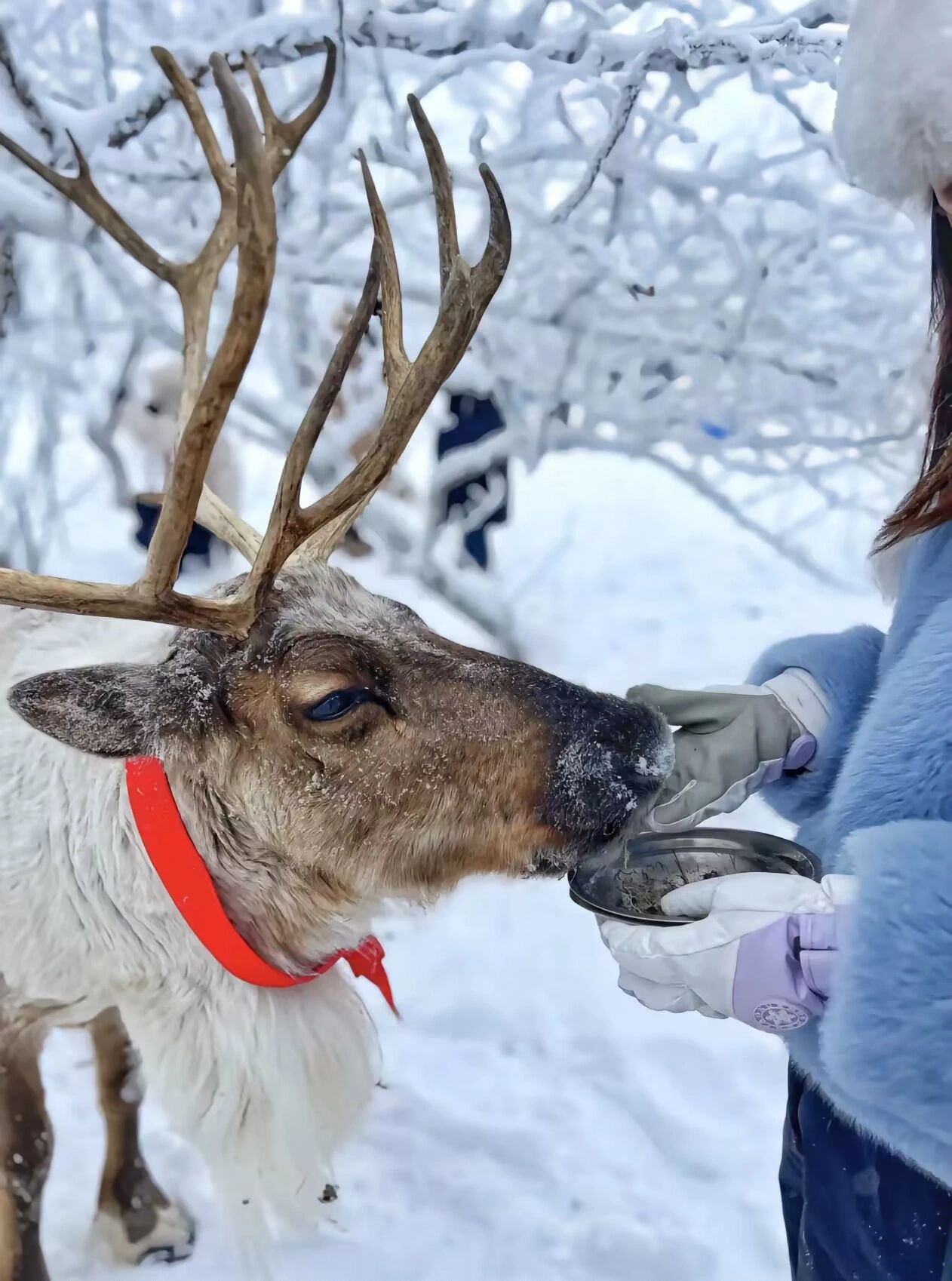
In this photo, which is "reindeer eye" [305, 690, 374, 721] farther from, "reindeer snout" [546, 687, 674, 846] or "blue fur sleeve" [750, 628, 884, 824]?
"blue fur sleeve" [750, 628, 884, 824]

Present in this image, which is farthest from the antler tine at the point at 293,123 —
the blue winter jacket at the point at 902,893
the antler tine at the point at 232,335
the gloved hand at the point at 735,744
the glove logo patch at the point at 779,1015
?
the glove logo patch at the point at 779,1015

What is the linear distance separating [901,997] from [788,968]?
Answer: 0.19 metres

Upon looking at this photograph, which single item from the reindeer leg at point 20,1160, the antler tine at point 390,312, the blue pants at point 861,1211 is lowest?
the reindeer leg at point 20,1160

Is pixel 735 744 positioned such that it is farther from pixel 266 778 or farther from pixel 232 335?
pixel 232 335

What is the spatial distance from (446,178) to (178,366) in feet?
13.6

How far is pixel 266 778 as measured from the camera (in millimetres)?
1562

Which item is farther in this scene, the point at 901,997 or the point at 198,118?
the point at 198,118

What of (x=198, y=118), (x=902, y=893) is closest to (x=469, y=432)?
(x=198, y=118)

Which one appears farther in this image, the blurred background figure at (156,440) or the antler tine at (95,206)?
the blurred background figure at (156,440)

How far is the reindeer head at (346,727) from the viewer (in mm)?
1467

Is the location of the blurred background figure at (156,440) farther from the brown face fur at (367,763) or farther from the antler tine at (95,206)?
the brown face fur at (367,763)

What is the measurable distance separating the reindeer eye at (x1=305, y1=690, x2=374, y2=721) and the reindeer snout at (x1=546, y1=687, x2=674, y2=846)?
0.35 m

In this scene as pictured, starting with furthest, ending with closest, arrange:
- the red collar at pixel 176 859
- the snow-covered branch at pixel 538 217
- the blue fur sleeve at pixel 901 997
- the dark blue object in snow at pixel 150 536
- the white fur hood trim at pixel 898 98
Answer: the dark blue object in snow at pixel 150 536, the snow-covered branch at pixel 538 217, the red collar at pixel 176 859, the white fur hood trim at pixel 898 98, the blue fur sleeve at pixel 901 997

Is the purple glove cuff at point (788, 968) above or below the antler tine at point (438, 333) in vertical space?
below
